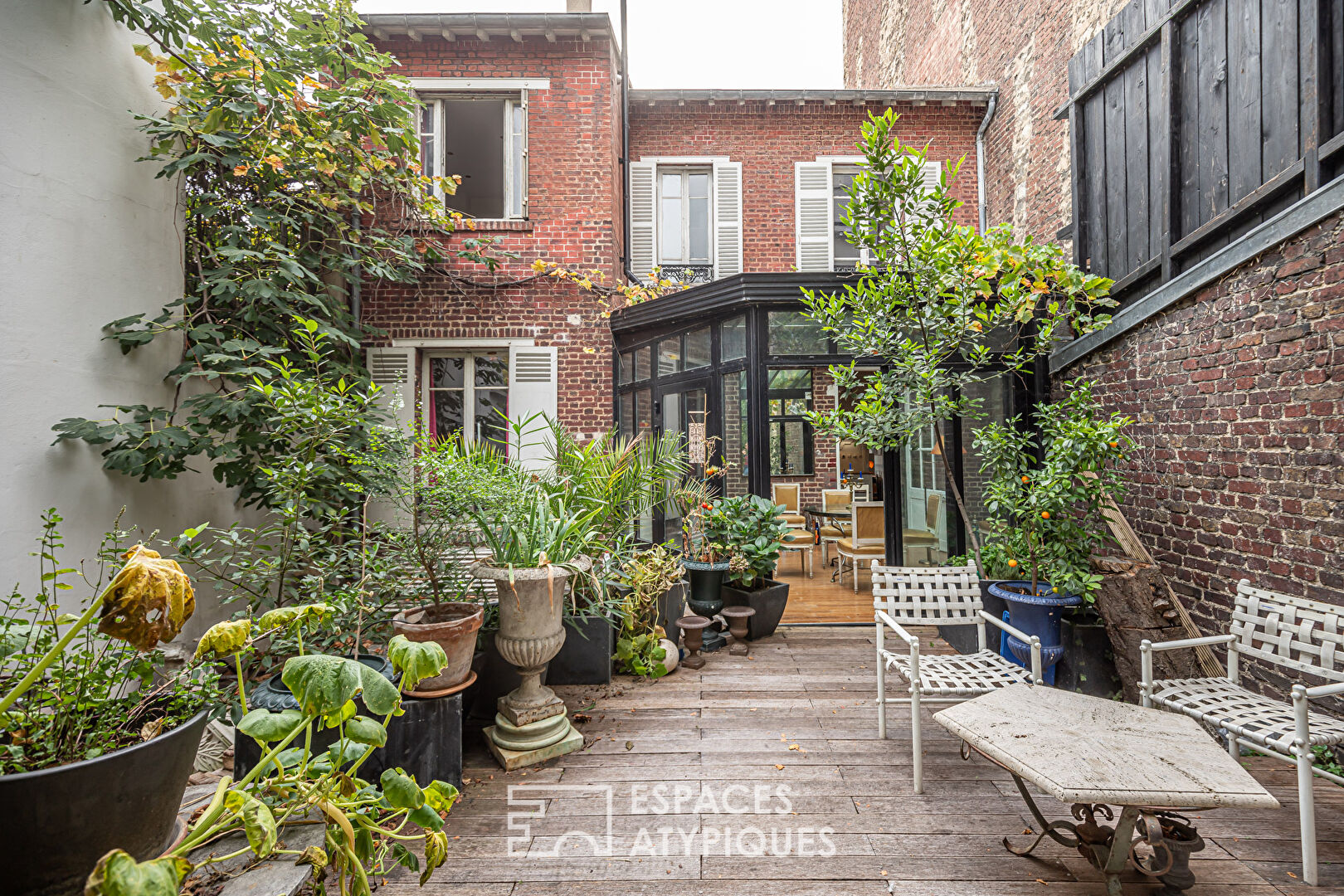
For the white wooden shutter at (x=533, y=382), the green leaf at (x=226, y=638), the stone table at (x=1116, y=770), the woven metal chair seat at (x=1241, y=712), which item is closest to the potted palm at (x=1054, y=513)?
the woven metal chair seat at (x=1241, y=712)

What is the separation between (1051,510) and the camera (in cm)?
339

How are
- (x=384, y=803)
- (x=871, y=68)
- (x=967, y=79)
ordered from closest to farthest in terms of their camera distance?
(x=384, y=803) < (x=967, y=79) < (x=871, y=68)

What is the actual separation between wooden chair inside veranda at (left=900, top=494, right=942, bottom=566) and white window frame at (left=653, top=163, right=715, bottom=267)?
3.77 m

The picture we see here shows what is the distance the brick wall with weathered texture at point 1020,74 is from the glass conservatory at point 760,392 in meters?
3.15

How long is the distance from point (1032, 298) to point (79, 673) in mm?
4563

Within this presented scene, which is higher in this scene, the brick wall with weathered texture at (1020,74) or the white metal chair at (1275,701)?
the brick wall with weathered texture at (1020,74)

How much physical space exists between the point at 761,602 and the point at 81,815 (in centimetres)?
382

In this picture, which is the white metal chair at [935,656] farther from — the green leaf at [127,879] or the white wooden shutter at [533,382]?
the white wooden shutter at [533,382]

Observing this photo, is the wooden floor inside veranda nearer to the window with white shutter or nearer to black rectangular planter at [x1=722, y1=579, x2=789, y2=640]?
black rectangular planter at [x1=722, y1=579, x2=789, y2=640]

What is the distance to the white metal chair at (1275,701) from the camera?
2002mm

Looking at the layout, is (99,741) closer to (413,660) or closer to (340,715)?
(340,715)

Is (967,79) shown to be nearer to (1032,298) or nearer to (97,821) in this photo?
(1032,298)

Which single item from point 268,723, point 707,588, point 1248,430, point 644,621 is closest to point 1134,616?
point 1248,430

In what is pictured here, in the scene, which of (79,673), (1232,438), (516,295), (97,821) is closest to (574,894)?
(97,821)
